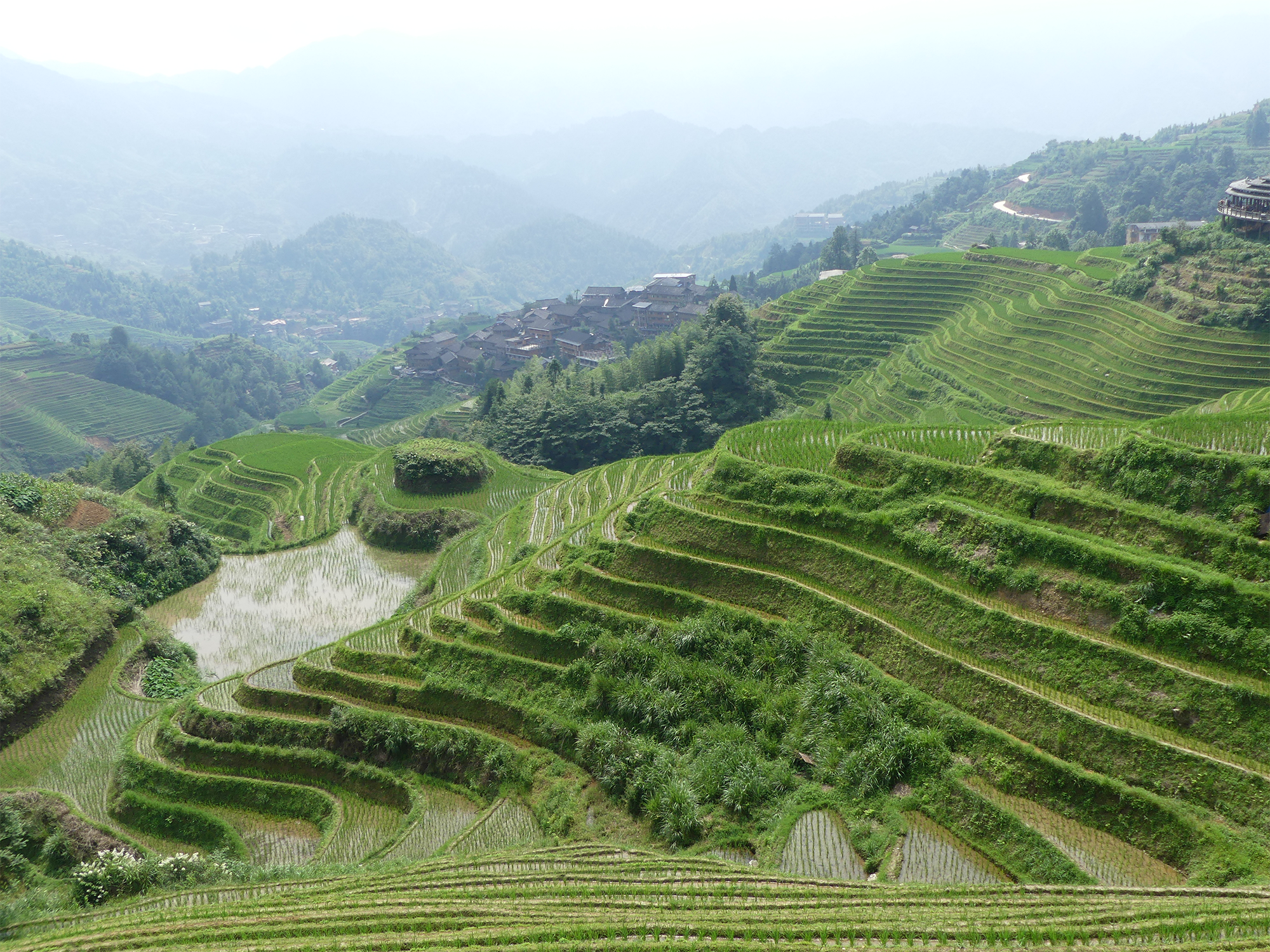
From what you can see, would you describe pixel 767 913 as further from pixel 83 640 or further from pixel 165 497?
pixel 165 497

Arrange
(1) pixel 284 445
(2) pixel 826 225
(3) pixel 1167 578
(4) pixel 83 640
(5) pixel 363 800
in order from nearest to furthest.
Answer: (3) pixel 1167 578, (5) pixel 363 800, (4) pixel 83 640, (1) pixel 284 445, (2) pixel 826 225

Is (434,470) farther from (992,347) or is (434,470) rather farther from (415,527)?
(992,347)

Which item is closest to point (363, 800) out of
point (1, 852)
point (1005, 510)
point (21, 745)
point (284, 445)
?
point (1, 852)

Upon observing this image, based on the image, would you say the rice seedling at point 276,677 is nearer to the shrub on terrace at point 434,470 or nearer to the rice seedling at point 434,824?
the rice seedling at point 434,824

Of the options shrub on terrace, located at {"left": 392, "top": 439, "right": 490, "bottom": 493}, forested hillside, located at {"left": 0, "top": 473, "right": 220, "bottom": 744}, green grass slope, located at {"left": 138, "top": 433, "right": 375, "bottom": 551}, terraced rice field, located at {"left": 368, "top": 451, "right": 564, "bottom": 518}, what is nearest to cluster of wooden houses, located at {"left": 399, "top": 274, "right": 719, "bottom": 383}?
green grass slope, located at {"left": 138, "top": 433, "right": 375, "bottom": 551}

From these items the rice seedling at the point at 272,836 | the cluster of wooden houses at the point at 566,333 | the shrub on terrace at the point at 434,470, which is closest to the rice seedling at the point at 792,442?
the rice seedling at the point at 272,836

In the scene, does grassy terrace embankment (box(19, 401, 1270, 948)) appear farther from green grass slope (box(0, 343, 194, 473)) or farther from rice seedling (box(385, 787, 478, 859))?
green grass slope (box(0, 343, 194, 473))
